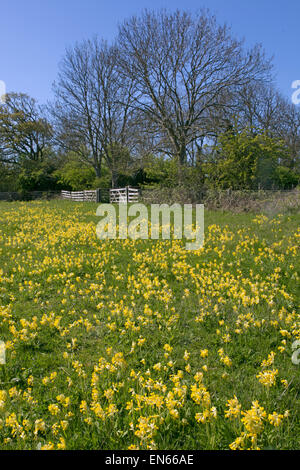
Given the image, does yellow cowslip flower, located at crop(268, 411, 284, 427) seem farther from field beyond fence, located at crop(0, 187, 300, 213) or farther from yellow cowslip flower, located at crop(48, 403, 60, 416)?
field beyond fence, located at crop(0, 187, 300, 213)

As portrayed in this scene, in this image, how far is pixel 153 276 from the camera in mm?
6266

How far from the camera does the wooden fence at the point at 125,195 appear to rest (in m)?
23.1

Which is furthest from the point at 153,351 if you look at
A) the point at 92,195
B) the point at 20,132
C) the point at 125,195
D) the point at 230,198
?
the point at 20,132

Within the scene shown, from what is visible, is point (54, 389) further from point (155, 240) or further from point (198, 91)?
point (198, 91)

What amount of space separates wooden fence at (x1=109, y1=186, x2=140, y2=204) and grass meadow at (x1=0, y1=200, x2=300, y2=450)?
1575 cm

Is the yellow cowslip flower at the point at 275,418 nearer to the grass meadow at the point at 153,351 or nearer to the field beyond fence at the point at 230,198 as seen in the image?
the grass meadow at the point at 153,351

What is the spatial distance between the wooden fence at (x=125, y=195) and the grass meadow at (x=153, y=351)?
1575 cm

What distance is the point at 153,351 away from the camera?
11.8 ft

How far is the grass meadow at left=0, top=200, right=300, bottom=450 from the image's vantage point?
7.75ft

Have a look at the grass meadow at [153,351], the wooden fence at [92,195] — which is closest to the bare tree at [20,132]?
the wooden fence at [92,195]

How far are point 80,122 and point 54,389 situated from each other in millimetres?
34139

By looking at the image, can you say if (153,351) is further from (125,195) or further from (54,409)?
(125,195)

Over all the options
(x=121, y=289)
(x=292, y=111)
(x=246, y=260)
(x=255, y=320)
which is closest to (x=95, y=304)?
(x=121, y=289)

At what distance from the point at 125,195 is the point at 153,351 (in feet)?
71.6
